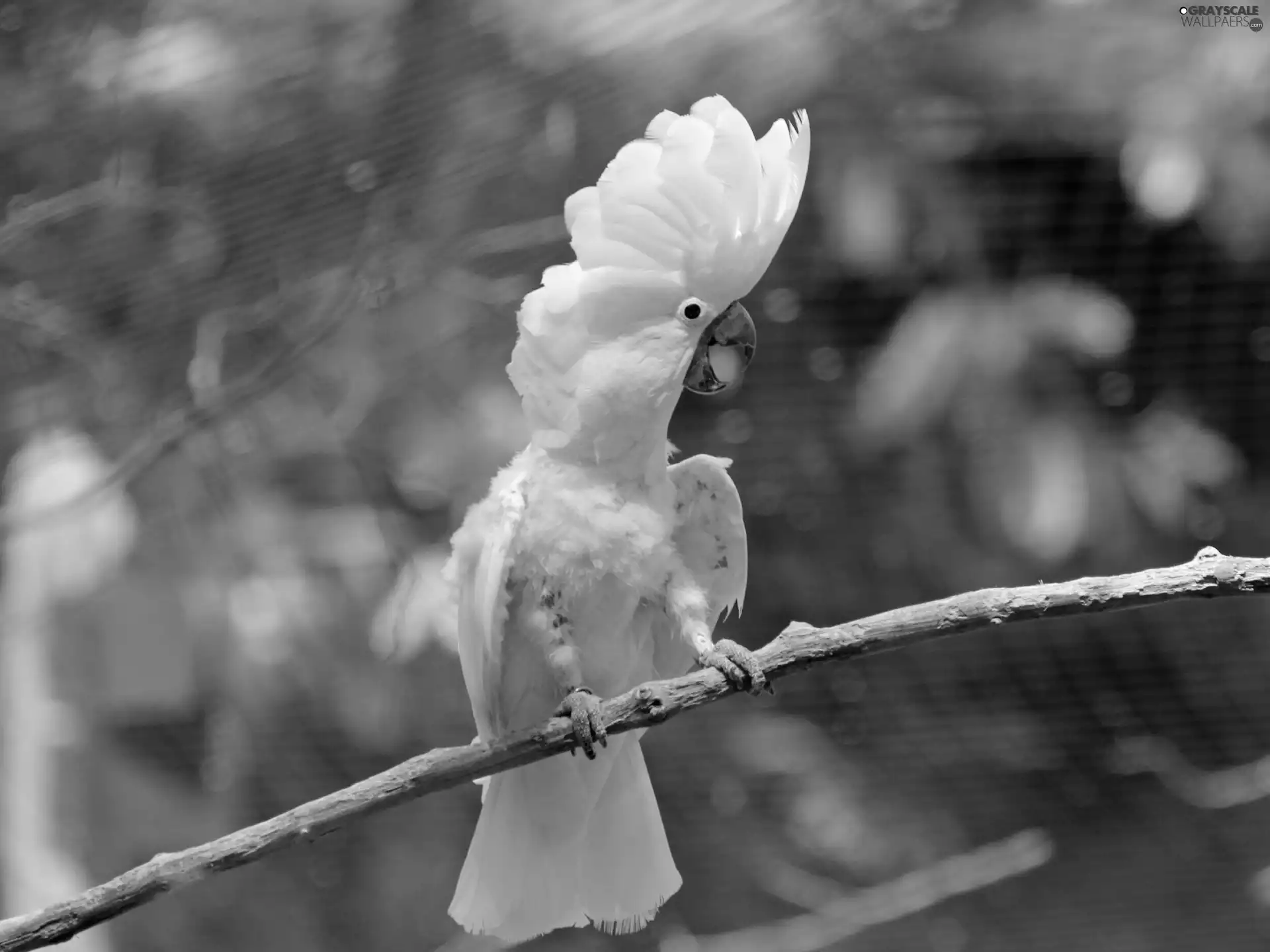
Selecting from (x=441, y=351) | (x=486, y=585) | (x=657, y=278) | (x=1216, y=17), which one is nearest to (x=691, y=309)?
(x=657, y=278)

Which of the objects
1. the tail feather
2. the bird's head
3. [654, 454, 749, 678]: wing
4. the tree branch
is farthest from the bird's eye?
the tail feather

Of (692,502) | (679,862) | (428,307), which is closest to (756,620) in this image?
(679,862)

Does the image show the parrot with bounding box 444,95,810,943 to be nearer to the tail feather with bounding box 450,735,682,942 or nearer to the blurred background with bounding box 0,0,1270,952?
the tail feather with bounding box 450,735,682,942

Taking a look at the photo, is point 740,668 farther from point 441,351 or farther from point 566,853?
point 441,351

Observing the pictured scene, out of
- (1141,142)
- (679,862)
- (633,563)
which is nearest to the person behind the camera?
(633,563)

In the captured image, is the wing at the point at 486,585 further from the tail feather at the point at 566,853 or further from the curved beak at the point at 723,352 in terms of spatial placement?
the curved beak at the point at 723,352

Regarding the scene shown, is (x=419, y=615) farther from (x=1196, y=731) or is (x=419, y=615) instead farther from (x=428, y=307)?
(x=1196, y=731)
